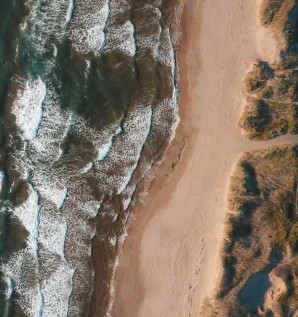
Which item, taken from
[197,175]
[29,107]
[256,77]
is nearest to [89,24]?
[29,107]

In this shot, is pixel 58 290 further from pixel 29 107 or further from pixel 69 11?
pixel 69 11

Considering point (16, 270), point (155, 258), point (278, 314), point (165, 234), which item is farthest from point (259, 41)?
point (16, 270)

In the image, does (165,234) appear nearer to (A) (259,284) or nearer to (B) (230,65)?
(A) (259,284)

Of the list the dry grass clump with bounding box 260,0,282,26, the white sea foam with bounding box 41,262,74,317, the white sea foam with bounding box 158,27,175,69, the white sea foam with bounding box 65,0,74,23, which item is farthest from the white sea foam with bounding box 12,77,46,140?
the dry grass clump with bounding box 260,0,282,26

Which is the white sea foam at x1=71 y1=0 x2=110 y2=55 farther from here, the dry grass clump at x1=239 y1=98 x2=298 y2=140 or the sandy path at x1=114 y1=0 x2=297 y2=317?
the dry grass clump at x1=239 y1=98 x2=298 y2=140

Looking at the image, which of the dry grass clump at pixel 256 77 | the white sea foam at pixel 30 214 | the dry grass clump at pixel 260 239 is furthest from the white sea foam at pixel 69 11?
the dry grass clump at pixel 260 239

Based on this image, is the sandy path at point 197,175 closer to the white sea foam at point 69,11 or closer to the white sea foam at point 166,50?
the white sea foam at point 166,50
